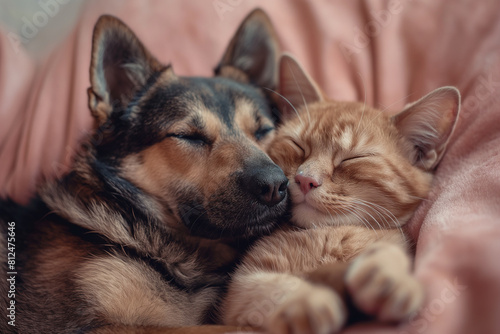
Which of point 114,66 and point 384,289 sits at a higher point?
point 114,66

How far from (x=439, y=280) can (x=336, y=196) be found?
50 cm

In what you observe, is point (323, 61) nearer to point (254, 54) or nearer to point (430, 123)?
point (254, 54)

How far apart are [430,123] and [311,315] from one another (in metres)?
1.00

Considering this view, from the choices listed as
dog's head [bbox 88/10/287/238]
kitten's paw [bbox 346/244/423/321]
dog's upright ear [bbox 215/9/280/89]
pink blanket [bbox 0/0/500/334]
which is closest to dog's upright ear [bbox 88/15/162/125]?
dog's head [bbox 88/10/287/238]

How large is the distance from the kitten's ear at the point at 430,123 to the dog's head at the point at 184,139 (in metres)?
0.58

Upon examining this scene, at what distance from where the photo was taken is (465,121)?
171cm

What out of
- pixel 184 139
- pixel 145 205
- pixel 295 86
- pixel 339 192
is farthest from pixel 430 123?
pixel 145 205

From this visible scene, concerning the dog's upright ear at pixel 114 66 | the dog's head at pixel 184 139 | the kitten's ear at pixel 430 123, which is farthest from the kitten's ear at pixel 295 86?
the dog's upright ear at pixel 114 66

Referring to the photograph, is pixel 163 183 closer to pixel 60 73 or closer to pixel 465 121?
pixel 60 73

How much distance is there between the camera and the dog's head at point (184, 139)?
149 cm

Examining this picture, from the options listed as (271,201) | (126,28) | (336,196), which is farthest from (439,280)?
(126,28)

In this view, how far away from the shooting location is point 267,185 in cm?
141

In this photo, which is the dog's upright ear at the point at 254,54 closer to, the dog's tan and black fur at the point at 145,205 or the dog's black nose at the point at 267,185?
the dog's tan and black fur at the point at 145,205

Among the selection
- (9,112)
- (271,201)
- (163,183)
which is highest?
(9,112)
